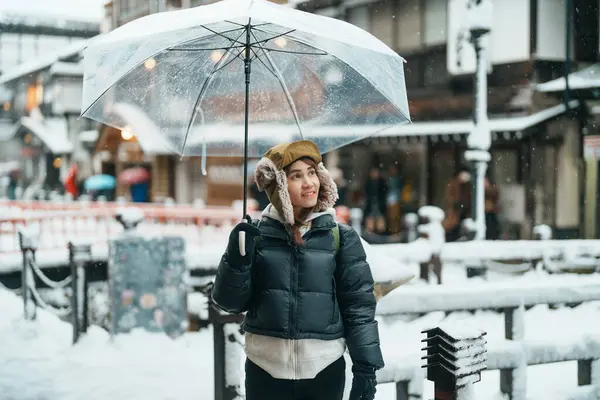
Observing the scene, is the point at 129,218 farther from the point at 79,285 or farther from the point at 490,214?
the point at 490,214

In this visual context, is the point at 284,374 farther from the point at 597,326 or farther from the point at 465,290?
the point at 597,326


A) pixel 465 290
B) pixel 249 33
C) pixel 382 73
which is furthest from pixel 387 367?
pixel 249 33

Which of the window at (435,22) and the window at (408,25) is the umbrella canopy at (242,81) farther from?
the window at (408,25)

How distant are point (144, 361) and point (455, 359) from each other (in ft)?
13.8

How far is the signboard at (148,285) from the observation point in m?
7.72

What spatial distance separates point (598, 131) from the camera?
15.2 m

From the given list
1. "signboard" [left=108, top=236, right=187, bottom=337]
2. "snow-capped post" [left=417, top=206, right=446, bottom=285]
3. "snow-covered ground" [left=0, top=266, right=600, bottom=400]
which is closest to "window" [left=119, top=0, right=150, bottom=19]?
"signboard" [left=108, top=236, right=187, bottom=337]

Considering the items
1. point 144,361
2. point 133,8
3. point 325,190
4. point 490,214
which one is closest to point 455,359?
point 325,190

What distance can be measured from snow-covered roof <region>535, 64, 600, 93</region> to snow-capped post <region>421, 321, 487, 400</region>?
38.0 feet

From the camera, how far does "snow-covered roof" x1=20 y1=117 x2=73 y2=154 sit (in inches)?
1556

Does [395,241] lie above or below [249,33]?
below

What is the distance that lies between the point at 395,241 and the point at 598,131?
206 inches

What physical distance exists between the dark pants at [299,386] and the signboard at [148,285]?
15.5ft

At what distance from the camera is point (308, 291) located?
3121 mm
